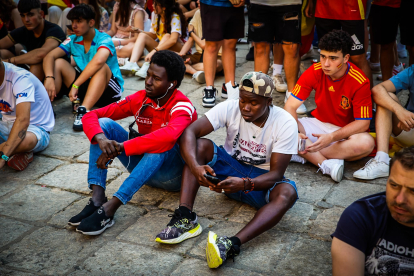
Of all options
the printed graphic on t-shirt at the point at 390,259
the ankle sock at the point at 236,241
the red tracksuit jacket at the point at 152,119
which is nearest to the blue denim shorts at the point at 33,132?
the red tracksuit jacket at the point at 152,119

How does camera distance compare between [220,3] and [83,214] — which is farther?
[220,3]

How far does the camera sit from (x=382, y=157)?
11.6 feet

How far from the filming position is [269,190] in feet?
9.19

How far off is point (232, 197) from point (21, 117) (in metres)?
1.95

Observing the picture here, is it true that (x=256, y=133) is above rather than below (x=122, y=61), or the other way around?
above

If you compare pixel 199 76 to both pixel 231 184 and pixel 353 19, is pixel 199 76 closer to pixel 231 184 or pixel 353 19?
pixel 353 19

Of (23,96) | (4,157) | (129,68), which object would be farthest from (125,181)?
(129,68)

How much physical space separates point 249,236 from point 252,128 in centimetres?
78

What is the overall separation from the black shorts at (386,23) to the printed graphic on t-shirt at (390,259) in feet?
12.1

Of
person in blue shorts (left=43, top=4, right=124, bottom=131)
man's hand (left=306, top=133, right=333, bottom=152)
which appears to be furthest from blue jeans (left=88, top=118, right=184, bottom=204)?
person in blue shorts (left=43, top=4, right=124, bottom=131)

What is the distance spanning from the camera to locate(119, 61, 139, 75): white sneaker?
6.30m

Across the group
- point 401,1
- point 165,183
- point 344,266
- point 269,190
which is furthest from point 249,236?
point 401,1

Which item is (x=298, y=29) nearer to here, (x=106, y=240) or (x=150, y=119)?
(x=150, y=119)

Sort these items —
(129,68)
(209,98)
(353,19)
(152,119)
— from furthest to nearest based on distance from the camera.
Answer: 1. (129,68)
2. (209,98)
3. (353,19)
4. (152,119)
